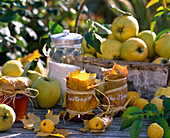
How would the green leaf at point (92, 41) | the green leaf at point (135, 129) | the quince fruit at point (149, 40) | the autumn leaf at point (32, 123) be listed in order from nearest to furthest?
the green leaf at point (135, 129) → the autumn leaf at point (32, 123) → the green leaf at point (92, 41) → the quince fruit at point (149, 40)

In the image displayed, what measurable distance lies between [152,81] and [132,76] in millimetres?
110

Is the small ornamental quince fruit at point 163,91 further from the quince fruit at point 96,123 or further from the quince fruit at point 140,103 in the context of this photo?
the quince fruit at point 96,123

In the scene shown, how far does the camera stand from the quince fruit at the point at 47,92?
4.35ft

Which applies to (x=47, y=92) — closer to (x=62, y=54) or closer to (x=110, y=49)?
(x=62, y=54)

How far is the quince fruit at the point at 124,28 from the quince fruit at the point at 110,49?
59 millimetres

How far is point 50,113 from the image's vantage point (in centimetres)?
118

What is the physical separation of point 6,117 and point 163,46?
0.91 metres

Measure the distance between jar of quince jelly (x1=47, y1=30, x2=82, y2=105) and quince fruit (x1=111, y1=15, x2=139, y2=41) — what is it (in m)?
0.26

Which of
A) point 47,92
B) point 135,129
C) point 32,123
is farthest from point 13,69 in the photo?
point 135,129

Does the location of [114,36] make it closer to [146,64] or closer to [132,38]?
[132,38]

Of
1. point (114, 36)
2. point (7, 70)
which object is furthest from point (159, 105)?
point (7, 70)

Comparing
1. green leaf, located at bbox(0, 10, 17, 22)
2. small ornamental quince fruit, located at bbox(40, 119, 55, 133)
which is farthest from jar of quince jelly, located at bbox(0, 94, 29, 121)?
green leaf, located at bbox(0, 10, 17, 22)

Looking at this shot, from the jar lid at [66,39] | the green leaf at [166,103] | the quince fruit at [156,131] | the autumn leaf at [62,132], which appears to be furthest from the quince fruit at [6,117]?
the green leaf at [166,103]

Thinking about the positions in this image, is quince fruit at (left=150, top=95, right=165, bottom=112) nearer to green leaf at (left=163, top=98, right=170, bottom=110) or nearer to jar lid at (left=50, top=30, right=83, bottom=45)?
green leaf at (left=163, top=98, right=170, bottom=110)
